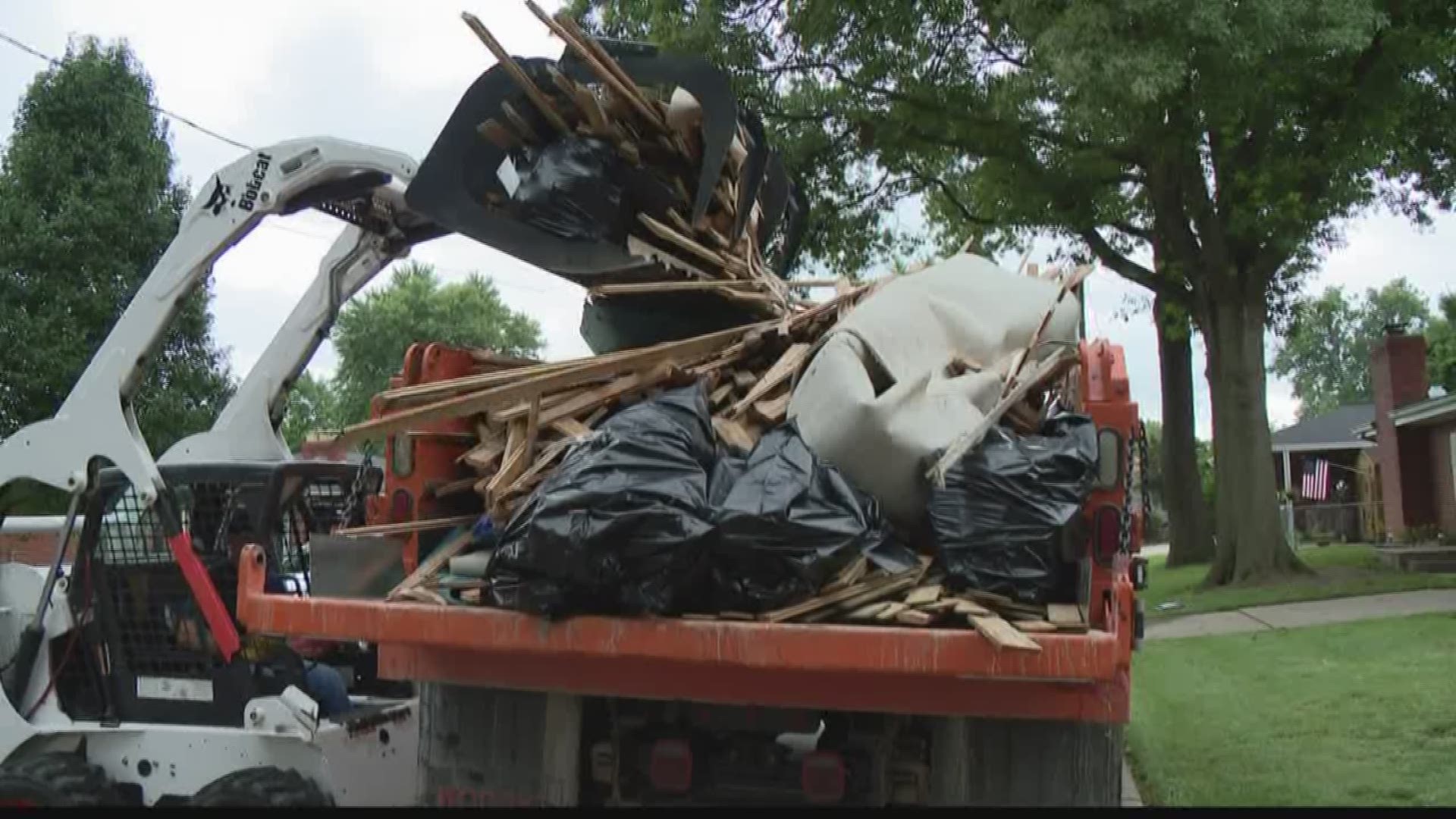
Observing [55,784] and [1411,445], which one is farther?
[1411,445]

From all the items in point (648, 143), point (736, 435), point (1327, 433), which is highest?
point (1327, 433)

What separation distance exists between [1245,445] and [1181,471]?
593cm

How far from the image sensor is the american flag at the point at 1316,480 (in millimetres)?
40438

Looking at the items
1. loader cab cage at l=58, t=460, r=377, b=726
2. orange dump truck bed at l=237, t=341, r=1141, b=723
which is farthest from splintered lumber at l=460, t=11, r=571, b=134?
orange dump truck bed at l=237, t=341, r=1141, b=723

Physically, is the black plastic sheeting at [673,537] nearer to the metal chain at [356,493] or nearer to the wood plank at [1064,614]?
the wood plank at [1064,614]

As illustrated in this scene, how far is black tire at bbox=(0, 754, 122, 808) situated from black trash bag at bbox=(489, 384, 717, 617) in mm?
2365

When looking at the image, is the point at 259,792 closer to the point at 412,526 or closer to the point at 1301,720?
the point at 412,526

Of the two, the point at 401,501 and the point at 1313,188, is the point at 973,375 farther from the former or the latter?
the point at 1313,188

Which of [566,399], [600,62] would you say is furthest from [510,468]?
[600,62]

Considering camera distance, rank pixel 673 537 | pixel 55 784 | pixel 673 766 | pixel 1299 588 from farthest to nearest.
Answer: pixel 1299 588, pixel 55 784, pixel 673 766, pixel 673 537

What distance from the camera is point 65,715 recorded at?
17.4 feet

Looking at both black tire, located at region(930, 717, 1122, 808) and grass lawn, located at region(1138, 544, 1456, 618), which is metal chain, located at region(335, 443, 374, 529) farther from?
grass lawn, located at region(1138, 544, 1456, 618)

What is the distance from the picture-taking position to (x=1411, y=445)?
2716 cm

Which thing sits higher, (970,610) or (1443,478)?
(1443,478)
